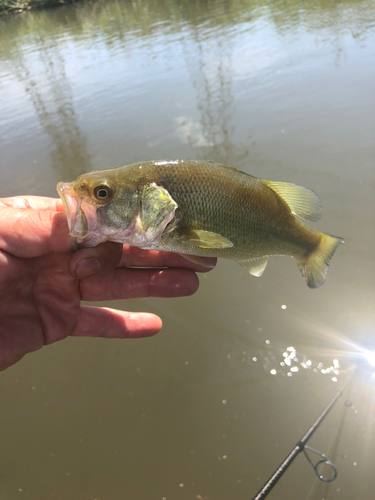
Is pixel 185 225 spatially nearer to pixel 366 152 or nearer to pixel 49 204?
pixel 49 204

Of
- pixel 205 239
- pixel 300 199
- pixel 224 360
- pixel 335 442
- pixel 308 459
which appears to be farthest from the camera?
pixel 224 360

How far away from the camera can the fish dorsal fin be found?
94.1 inches

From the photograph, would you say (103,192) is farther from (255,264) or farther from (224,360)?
(224,360)

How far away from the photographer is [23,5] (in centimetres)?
4909

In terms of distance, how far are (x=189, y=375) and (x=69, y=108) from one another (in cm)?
1043

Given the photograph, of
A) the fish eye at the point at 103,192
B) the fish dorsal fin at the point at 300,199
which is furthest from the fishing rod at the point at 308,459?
the fish eye at the point at 103,192

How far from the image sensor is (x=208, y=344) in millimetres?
3797

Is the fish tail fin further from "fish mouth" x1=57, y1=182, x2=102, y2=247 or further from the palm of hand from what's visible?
the palm of hand

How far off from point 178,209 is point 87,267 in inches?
27.2

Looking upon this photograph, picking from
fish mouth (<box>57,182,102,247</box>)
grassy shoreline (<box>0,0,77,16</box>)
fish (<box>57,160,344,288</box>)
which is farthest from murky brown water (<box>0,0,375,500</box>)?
grassy shoreline (<box>0,0,77,16</box>)

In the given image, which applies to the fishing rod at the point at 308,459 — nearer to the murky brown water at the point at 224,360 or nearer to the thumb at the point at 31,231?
the murky brown water at the point at 224,360

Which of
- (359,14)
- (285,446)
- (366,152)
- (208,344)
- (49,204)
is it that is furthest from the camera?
(359,14)

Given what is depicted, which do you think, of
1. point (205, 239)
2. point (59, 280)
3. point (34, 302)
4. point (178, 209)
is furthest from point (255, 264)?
point (34, 302)

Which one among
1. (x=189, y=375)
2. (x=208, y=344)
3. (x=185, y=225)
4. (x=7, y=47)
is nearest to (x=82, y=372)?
(x=189, y=375)
